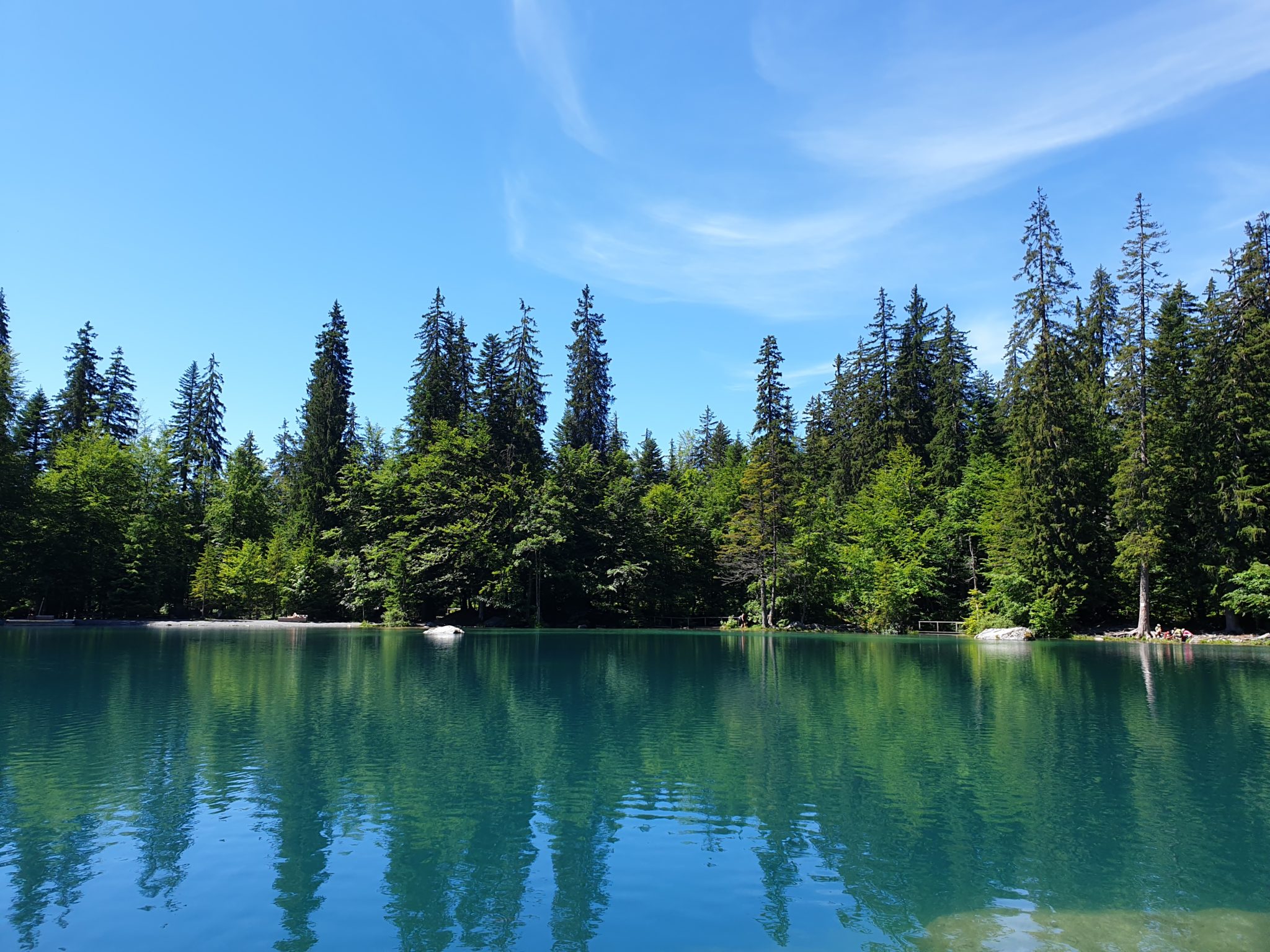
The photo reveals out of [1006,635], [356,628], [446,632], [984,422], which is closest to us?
[1006,635]

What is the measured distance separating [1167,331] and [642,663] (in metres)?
33.5

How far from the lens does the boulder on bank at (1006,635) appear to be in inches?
1593

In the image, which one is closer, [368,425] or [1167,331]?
[1167,331]

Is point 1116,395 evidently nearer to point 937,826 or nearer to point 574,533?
point 574,533

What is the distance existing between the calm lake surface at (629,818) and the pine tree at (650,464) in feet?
166

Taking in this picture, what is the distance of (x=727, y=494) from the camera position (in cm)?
6006

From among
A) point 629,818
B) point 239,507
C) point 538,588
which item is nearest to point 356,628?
point 538,588

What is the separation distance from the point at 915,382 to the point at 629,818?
58.2m

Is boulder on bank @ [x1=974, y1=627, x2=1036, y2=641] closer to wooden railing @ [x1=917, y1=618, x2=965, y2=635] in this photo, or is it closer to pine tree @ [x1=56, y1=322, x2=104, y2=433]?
wooden railing @ [x1=917, y1=618, x2=965, y2=635]

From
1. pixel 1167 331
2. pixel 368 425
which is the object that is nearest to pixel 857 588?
pixel 1167 331

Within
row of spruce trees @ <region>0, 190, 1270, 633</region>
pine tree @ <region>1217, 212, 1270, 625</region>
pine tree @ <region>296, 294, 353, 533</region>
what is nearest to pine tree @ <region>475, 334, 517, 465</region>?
row of spruce trees @ <region>0, 190, 1270, 633</region>

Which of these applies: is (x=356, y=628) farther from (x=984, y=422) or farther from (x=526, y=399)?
(x=984, y=422)

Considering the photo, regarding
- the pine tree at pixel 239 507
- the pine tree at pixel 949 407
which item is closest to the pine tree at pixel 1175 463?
the pine tree at pixel 949 407

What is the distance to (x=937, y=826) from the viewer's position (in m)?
9.48
